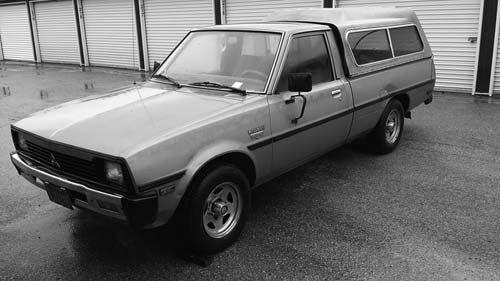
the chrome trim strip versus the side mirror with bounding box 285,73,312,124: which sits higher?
the side mirror with bounding box 285,73,312,124

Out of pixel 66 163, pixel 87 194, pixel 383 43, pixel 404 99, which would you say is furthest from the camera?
pixel 404 99


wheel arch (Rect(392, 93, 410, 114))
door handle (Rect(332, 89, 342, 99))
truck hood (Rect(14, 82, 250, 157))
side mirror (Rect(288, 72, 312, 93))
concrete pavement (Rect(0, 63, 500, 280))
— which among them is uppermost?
side mirror (Rect(288, 72, 312, 93))

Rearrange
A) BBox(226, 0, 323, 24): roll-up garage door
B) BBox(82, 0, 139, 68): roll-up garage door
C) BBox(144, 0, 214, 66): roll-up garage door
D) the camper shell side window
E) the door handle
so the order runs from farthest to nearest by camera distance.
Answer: BBox(82, 0, 139, 68): roll-up garage door
BBox(144, 0, 214, 66): roll-up garage door
BBox(226, 0, 323, 24): roll-up garage door
the camper shell side window
the door handle

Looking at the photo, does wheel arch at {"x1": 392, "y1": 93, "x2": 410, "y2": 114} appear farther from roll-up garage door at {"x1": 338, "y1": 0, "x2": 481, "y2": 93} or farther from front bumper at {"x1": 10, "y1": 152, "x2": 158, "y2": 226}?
roll-up garage door at {"x1": 338, "y1": 0, "x2": 481, "y2": 93}

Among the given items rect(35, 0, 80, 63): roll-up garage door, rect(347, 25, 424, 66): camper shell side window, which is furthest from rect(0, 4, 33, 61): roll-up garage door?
rect(347, 25, 424, 66): camper shell side window

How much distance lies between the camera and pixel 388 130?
20.1ft

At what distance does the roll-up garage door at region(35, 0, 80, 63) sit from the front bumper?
56.2 feet

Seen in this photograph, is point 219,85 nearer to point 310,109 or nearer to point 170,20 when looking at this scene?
point 310,109

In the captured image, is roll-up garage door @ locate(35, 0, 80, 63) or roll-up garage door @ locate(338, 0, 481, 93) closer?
roll-up garage door @ locate(338, 0, 481, 93)

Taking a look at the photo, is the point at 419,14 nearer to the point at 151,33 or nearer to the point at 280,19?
the point at 280,19

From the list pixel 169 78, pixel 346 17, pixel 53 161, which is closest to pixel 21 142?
pixel 53 161

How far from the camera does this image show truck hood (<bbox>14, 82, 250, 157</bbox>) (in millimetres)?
3240

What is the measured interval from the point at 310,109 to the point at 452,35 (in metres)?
7.18

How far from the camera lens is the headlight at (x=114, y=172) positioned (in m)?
3.07
